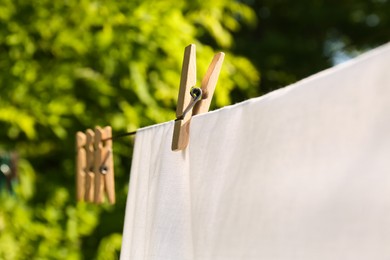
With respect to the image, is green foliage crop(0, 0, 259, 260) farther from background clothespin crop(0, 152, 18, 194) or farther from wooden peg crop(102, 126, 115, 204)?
wooden peg crop(102, 126, 115, 204)

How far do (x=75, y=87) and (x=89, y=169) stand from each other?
1.78 metres

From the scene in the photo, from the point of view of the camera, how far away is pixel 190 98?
5.64 feet

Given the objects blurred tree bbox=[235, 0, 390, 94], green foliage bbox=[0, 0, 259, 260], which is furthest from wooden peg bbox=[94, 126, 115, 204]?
blurred tree bbox=[235, 0, 390, 94]

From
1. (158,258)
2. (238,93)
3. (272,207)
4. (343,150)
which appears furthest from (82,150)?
(238,93)

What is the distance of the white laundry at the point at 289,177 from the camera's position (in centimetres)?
110

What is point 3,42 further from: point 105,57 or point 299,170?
point 299,170

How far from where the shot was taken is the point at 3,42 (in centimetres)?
423

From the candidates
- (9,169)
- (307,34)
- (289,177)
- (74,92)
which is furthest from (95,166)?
(307,34)

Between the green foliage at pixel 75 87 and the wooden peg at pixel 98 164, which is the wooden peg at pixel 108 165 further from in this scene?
the green foliage at pixel 75 87

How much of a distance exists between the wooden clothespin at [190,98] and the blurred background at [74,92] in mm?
2175

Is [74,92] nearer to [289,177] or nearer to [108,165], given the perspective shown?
[108,165]

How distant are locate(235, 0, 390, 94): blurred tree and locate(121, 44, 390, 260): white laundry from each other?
624 cm

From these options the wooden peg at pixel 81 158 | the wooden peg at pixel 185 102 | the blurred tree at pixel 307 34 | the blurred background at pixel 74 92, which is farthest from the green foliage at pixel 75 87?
the blurred tree at pixel 307 34

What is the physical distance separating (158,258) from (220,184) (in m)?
0.25
